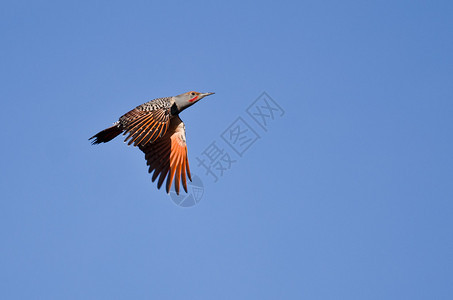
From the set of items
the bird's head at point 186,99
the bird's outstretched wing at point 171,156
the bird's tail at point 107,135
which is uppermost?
the bird's tail at point 107,135

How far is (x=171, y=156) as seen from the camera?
18656 mm

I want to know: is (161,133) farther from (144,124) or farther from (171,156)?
(171,156)

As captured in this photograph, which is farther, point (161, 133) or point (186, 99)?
point (186, 99)

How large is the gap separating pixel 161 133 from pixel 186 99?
2.15 metres

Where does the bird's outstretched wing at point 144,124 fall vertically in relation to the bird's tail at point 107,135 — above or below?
below

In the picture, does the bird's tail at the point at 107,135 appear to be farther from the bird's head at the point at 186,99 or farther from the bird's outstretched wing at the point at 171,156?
the bird's head at the point at 186,99

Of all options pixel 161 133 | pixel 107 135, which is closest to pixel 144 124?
pixel 161 133

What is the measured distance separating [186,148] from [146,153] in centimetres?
135

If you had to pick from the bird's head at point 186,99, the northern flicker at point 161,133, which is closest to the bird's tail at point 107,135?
the northern flicker at point 161,133

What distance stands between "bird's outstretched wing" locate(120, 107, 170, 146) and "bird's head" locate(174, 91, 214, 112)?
0.98 metres

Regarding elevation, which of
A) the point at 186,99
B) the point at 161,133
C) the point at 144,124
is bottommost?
the point at 161,133

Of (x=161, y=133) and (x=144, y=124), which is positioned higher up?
(x=144, y=124)

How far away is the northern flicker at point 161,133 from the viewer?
16.9 m

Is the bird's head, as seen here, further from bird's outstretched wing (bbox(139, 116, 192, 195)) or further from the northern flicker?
bird's outstretched wing (bbox(139, 116, 192, 195))
